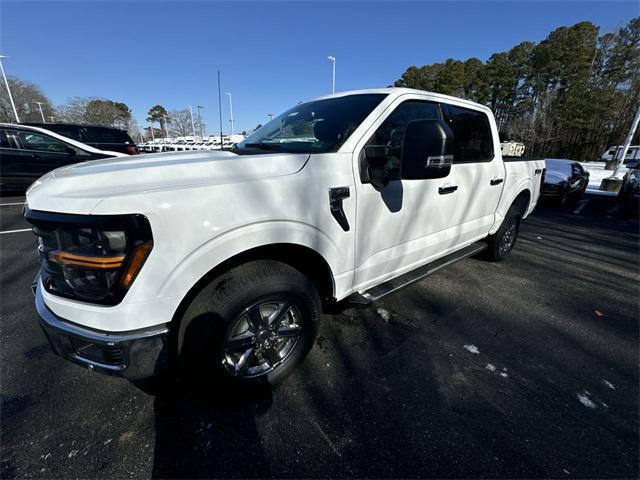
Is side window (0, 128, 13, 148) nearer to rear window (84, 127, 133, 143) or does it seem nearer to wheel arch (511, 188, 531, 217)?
rear window (84, 127, 133, 143)

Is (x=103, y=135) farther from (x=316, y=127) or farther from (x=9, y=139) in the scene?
(x=316, y=127)

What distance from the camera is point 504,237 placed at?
4105 mm

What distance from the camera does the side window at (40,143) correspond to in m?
6.76

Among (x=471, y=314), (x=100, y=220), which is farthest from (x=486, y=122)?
(x=100, y=220)

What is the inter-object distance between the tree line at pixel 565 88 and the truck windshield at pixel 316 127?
114 ft

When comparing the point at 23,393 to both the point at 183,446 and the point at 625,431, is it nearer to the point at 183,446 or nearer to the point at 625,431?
the point at 183,446

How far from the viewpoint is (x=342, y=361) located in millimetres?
2252

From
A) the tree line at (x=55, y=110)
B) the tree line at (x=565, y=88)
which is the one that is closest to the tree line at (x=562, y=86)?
the tree line at (x=565, y=88)

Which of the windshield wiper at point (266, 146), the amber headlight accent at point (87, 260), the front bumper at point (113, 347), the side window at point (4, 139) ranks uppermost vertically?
the windshield wiper at point (266, 146)

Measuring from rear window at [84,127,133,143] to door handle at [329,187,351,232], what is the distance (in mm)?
9740

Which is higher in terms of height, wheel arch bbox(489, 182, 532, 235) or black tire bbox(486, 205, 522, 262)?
wheel arch bbox(489, 182, 532, 235)

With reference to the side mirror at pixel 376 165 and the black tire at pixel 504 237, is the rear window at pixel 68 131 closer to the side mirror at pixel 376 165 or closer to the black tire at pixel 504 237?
the side mirror at pixel 376 165

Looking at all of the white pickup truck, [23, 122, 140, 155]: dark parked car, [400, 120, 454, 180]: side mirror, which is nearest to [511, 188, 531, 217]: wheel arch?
the white pickup truck

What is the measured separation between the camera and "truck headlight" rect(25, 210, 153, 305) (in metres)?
1.25
